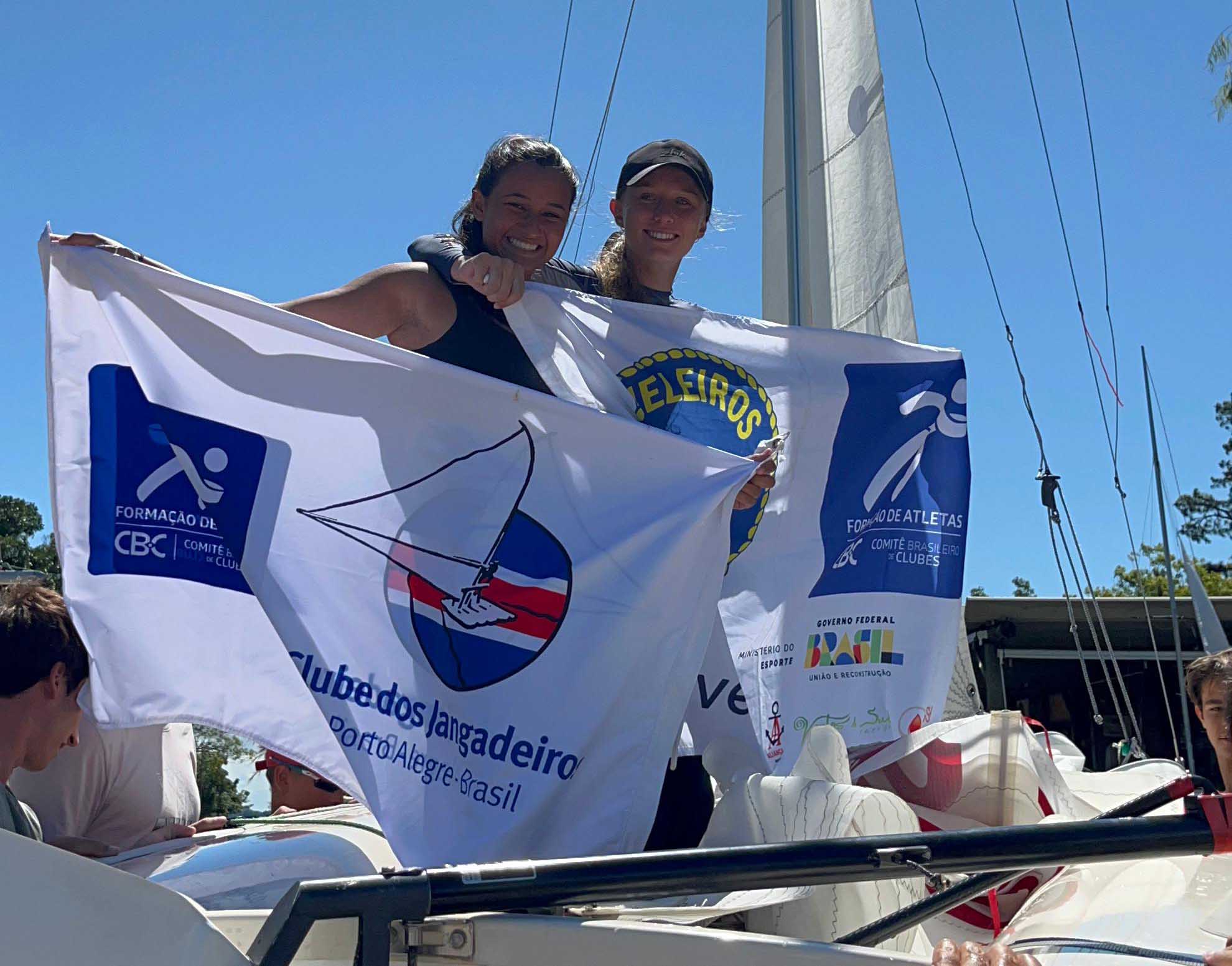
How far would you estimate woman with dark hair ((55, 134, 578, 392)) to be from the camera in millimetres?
3057

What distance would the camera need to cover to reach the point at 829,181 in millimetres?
6578

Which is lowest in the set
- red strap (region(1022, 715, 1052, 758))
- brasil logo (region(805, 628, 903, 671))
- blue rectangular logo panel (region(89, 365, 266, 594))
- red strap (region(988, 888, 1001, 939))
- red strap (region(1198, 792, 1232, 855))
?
red strap (region(988, 888, 1001, 939))

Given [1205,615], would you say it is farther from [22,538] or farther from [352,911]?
[22,538]

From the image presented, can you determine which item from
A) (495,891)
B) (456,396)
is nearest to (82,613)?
(456,396)

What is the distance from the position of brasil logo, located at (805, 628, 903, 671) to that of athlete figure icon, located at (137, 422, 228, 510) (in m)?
1.61

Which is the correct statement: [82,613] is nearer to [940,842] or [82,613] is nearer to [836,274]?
[940,842]

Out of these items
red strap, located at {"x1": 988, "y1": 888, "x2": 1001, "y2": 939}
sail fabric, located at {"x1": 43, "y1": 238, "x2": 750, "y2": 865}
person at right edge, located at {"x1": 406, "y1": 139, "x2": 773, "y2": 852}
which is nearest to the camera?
sail fabric, located at {"x1": 43, "y1": 238, "x2": 750, "y2": 865}

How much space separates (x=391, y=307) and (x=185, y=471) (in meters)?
0.68

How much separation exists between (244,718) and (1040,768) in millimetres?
2333

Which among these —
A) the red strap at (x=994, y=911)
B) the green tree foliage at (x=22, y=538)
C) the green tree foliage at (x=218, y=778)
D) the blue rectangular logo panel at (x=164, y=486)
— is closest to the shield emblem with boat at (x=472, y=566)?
the blue rectangular logo panel at (x=164, y=486)

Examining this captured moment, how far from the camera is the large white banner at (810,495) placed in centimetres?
333

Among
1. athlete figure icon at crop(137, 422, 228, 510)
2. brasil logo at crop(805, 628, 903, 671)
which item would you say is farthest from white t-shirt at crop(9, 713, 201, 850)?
brasil logo at crop(805, 628, 903, 671)

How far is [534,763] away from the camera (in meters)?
2.60

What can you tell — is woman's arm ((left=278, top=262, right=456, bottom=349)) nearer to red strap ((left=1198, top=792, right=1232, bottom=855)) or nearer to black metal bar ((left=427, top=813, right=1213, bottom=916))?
black metal bar ((left=427, top=813, right=1213, bottom=916))
